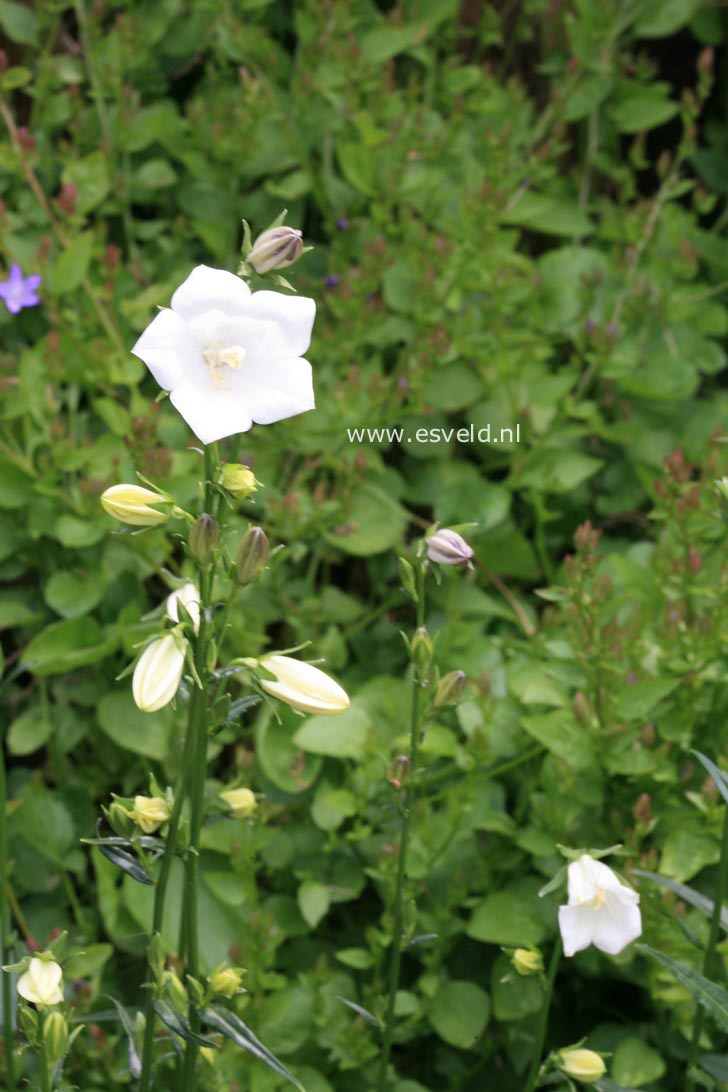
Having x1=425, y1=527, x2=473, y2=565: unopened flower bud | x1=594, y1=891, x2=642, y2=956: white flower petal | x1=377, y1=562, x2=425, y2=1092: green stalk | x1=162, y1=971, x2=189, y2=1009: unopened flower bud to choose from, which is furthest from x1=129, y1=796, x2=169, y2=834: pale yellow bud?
x1=594, y1=891, x2=642, y2=956: white flower petal

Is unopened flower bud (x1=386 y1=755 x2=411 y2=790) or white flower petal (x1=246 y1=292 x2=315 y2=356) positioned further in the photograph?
unopened flower bud (x1=386 y1=755 x2=411 y2=790)

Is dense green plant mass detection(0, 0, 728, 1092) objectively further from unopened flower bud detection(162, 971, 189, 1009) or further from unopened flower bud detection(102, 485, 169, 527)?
unopened flower bud detection(102, 485, 169, 527)

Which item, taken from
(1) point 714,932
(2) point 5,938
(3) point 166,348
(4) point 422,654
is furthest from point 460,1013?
(3) point 166,348

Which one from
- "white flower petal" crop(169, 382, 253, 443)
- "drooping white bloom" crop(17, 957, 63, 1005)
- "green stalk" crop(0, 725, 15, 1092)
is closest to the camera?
"white flower petal" crop(169, 382, 253, 443)

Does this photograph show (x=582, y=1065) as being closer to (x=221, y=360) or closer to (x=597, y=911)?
(x=597, y=911)

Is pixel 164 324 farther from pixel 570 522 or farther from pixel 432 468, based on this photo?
pixel 570 522

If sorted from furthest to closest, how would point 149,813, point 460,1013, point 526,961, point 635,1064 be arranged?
point 460,1013 → point 635,1064 → point 526,961 → point 149,813

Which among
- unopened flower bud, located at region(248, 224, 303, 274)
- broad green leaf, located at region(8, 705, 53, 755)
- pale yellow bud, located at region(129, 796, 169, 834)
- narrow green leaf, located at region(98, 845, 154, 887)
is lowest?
broad green leaf, located at region(8, 705, 53, 755)
